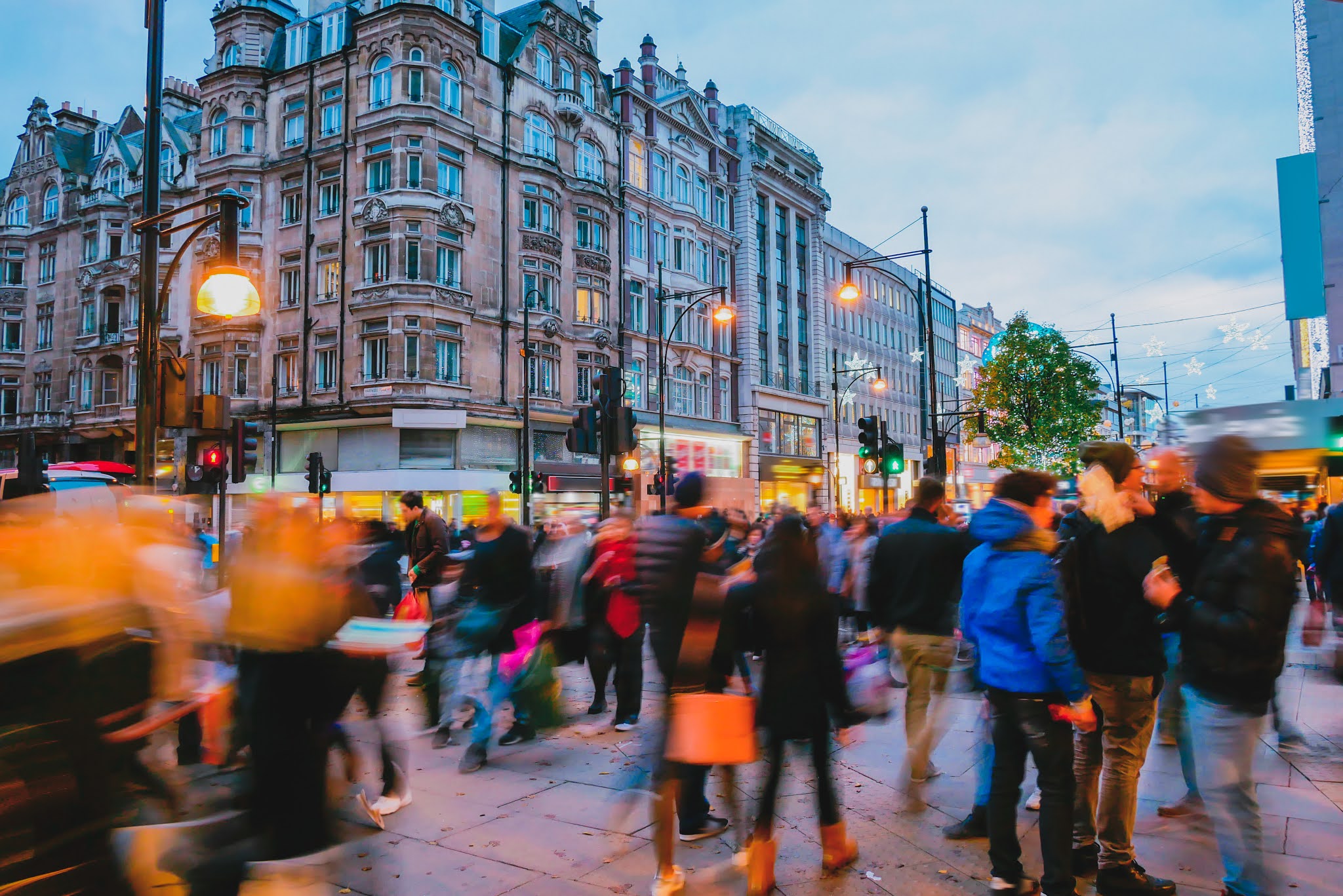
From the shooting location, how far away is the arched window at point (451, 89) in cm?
3297

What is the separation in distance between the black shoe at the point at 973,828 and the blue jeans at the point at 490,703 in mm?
3364

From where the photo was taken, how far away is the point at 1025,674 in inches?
161

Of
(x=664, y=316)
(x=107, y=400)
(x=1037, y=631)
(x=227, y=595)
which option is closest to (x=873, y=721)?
(x=1037, y=631)

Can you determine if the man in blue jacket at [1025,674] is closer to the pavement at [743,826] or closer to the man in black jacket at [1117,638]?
the man in black jacket at [1117,638]

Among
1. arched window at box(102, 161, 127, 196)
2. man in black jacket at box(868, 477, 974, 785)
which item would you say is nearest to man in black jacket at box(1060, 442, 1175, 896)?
man in black jacket at box(868, 477, 974, 785)

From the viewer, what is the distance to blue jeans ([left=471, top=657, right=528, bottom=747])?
6.64 meters

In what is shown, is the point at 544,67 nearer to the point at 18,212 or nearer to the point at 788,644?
the point at 18,212

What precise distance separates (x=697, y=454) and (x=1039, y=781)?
38.2m

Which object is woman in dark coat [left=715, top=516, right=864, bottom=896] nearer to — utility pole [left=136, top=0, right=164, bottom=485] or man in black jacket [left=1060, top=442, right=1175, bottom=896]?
man in black jacket [left=1060, top=442, right=1175, bottom=896]

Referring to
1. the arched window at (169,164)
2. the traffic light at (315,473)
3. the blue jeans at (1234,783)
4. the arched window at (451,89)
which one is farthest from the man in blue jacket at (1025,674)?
the arched window at (169,164)

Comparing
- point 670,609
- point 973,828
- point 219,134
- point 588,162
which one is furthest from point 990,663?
point 219,134

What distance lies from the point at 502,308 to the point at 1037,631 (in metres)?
32.0

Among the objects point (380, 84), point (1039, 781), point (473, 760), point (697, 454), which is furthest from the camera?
point (697, 454)

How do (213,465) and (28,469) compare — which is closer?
(28,469)
